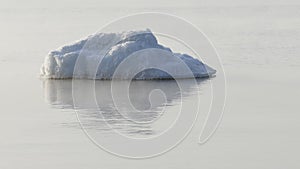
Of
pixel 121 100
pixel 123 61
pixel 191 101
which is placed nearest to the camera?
pixel 191 101

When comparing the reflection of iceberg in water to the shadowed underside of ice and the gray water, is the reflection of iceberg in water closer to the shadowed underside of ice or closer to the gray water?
the gray water

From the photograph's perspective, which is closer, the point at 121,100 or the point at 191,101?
the point at 191,101

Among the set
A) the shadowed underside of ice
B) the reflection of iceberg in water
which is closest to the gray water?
the reflection of iceberg in water

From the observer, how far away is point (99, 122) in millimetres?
11750

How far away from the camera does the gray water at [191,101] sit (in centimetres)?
980

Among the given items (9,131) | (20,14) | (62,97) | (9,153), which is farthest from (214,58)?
(20,14)

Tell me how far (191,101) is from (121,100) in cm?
100

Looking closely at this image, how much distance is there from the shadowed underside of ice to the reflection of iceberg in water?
0.20 m

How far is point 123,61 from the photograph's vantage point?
48.1ft

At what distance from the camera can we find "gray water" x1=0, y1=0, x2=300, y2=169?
980cm

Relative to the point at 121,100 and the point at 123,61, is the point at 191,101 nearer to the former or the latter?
the point at 121,100

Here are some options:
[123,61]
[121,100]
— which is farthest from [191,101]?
[123,61]

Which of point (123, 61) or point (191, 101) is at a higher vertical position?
point (123, 61)

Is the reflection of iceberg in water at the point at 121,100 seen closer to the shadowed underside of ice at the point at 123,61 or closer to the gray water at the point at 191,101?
the gray water at the point at 191,101
